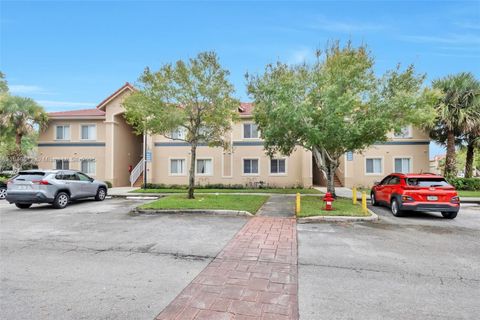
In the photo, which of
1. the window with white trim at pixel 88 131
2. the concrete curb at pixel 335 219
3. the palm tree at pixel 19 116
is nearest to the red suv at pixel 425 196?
the concrete curb at pixel 335 219

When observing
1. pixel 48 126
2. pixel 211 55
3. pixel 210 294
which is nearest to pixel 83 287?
pixel 210 294

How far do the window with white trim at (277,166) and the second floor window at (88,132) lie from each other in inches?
624

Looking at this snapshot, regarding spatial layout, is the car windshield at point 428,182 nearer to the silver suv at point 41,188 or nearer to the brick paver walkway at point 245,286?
the brick paver walkway at point 245,286

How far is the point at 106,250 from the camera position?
6301mm

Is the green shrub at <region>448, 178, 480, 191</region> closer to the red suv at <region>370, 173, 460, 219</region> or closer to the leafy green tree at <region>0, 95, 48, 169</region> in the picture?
the red suv at <region>370, 173, 460, 219</region>

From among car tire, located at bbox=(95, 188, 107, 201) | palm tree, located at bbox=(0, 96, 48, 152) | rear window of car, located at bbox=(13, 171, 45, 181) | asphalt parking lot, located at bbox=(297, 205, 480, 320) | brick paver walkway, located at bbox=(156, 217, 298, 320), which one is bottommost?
asphalt parking lot, located at bbox=(297, 205, 480, 320)

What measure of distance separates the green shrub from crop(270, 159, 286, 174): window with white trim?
12.0 metres

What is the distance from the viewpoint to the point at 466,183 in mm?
20688

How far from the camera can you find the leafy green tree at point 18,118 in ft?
77.4

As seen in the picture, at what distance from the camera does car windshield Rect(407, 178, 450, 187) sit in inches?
411

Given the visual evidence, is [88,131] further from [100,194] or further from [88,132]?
[100,194]

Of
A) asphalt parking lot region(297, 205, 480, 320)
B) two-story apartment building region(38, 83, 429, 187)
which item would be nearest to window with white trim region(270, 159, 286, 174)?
two-story apartment building region(38, 83, 429, 187)

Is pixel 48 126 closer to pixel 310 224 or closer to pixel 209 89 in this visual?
pixel 209 89

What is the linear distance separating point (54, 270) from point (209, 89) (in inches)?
407
